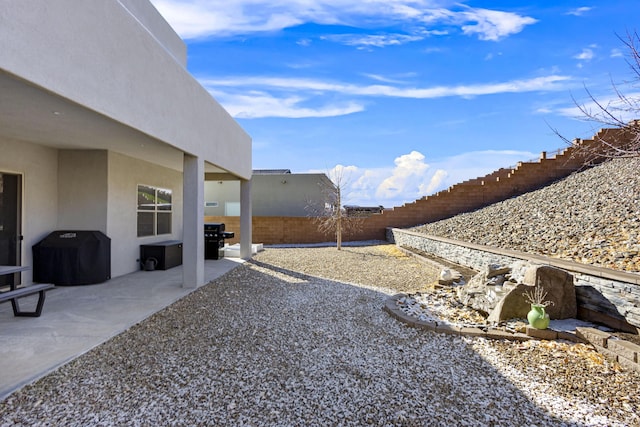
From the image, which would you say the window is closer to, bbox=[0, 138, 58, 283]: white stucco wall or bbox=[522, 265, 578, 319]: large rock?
bbox=[0, 138, 58, 283]: white stucco wall

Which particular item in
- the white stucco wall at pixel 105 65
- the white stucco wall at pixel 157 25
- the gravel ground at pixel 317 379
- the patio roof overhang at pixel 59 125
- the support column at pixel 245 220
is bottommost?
the gravel ground at pixel 317 379

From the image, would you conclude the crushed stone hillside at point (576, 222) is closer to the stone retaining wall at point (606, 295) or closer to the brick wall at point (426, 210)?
the stone retaining wall at point (606, 295)

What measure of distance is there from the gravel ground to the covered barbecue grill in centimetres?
307

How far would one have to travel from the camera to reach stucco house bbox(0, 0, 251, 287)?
3.13 metres

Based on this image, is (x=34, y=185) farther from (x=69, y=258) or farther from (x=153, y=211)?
(x=153, y=211)

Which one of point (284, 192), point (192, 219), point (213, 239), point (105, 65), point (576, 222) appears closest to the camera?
point (105, 65)

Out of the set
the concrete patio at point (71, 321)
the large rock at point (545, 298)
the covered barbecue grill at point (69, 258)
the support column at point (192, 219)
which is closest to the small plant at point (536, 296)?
the large rock at point (545, 298)

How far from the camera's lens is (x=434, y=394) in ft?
9.77

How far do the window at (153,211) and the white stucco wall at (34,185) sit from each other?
192cm

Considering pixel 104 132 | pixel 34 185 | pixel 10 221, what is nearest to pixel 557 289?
pixel 104 132

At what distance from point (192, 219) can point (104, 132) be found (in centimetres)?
210

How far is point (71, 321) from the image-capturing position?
4.71m

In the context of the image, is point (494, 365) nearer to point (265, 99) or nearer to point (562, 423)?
point (562, 423)

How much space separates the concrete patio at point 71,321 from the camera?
340cm
